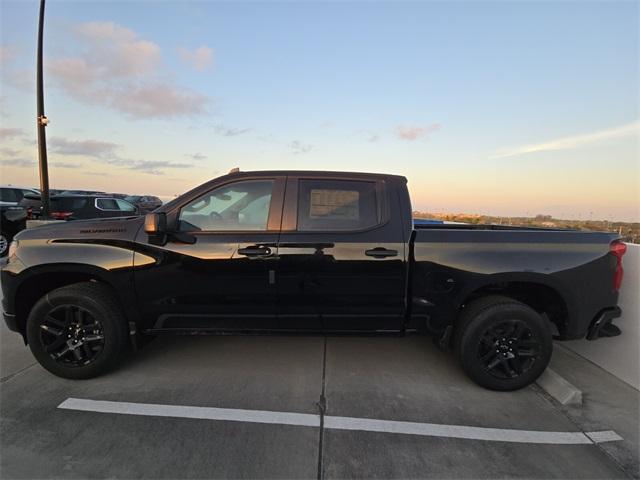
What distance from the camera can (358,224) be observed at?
3381mm

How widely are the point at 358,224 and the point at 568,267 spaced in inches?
70.0

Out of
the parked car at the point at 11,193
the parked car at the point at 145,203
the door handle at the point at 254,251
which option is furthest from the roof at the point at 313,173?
the parked car at the point at 11,193

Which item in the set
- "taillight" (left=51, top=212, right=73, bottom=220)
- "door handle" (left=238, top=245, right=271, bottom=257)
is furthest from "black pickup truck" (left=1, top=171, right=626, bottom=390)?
"taillight" (left=51, top=212, right=73, bottom=220)

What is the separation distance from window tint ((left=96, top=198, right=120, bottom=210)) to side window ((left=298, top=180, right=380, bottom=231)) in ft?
32.5

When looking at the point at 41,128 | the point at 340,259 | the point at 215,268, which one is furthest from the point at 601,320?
the point at 41,128

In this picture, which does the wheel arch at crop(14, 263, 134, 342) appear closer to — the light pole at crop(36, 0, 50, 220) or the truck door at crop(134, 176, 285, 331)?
the truck door at crop(134, 176, 285, 331)

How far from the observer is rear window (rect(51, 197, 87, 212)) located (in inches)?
421

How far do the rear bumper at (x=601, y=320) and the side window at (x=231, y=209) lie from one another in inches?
115

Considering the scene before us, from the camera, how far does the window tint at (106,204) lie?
37.1ft

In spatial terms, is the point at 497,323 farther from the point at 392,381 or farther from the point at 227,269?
the point at 227,269

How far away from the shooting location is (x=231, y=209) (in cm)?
342

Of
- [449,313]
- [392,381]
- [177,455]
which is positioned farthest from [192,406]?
[449,313]

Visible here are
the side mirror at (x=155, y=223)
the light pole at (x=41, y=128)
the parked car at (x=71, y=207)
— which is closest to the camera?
the side mirror at (x=155, y=223)

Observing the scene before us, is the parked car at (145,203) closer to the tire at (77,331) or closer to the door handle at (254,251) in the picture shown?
the tire at (77,331)
